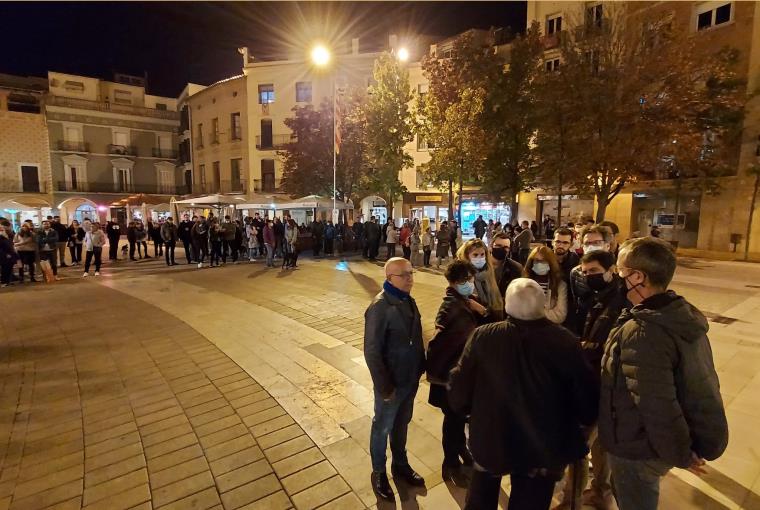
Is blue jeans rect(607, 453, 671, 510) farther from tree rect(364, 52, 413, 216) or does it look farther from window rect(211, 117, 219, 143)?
window rect(211, 117, 219, 143)

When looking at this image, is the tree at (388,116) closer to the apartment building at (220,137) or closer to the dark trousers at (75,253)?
the dark trousers at (75,253)

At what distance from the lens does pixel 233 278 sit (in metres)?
12.3

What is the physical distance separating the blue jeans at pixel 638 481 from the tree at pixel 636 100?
663 inches

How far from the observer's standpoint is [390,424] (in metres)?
2.99

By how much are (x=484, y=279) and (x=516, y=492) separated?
1.81 metres

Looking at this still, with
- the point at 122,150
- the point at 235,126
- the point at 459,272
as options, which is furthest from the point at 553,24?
the point at 122,150

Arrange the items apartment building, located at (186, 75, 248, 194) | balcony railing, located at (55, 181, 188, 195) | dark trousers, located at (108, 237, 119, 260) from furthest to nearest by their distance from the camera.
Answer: balcony railing, located at (55, 181, 188, 195)
apartment building, located at (186, 75, 248, 194)
dark trousers, located at (108, 237, 119, 260)

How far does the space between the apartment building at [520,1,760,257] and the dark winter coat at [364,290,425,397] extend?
793 inches

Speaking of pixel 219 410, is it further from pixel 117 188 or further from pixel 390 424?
pixel 117 188

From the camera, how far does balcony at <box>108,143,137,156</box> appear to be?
119 ft

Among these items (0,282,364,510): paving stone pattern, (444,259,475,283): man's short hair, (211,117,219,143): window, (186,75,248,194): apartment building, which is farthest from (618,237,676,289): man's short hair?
(211,117,219,143): window

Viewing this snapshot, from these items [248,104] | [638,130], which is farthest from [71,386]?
[248,104]

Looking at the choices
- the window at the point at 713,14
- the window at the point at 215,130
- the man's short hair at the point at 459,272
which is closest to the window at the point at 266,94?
the window at the point at 215,130

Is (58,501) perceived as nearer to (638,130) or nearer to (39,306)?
(39,306)
